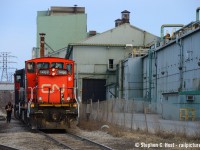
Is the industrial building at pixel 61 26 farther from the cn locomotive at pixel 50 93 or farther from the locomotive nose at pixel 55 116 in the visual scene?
the locomotive nose at pixel 55 116

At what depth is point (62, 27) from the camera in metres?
78.2

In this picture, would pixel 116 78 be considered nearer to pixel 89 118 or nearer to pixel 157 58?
pixel 157 58

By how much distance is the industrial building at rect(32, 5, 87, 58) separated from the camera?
3049 inches

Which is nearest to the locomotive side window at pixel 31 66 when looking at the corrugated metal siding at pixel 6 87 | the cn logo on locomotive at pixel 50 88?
the cn logo on locomotive at pixel 50 88

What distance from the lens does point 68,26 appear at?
7781cm

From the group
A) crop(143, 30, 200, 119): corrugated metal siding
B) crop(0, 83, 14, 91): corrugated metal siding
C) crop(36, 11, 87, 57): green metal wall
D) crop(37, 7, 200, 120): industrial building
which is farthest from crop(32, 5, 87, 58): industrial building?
crop(143, 30, 200, 119): corrugated metal siding

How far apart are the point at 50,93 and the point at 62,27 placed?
189ft

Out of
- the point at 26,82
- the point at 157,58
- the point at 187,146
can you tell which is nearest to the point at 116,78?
the point at 157,58

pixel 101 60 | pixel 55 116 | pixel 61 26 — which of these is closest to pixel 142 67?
pixel 101 60

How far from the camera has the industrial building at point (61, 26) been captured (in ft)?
254

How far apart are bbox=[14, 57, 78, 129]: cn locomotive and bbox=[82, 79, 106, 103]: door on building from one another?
118 ft

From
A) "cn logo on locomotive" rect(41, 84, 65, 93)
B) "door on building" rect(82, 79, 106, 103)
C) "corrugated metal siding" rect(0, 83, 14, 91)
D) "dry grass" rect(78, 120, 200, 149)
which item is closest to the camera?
"dry grass" rect(78, 120, 200, 149)

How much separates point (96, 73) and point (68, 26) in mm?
19532

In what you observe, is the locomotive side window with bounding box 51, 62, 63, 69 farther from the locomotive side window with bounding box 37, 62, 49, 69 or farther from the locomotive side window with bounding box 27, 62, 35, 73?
the locomotive side window with bounding box 27, 62, 35, 73
